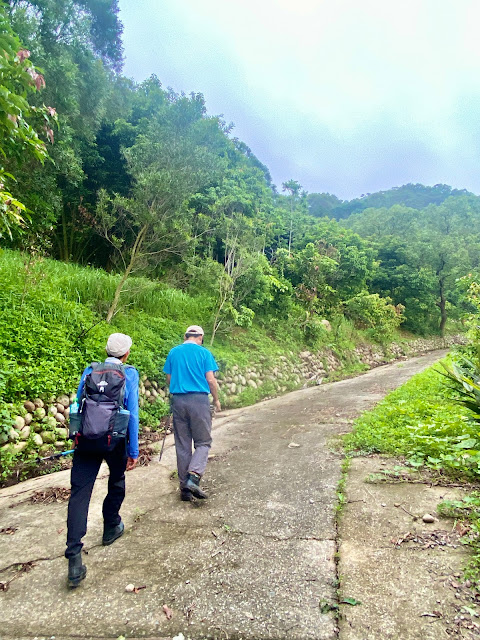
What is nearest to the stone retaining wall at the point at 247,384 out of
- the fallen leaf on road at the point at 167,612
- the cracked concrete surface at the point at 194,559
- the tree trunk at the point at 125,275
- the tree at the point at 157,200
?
the cracked concrete surface at the point at 194,559

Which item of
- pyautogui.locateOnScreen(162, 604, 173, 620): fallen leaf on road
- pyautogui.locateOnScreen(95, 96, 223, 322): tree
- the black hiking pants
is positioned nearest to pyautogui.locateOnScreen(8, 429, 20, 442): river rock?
the black hiking pants

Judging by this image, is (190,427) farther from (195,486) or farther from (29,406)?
(29,406)

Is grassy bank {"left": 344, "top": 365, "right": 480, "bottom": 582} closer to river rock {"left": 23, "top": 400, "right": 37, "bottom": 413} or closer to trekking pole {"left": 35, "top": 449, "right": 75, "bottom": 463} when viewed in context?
trekking pole {"left": 35, "top": 449, "right": 75, "bottom": 463}

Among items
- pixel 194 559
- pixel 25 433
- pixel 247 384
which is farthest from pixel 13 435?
pixel 247 384

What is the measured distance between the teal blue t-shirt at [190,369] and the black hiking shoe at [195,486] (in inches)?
29.2

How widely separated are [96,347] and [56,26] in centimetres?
934

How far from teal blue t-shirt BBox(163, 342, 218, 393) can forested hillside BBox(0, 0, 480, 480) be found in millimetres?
1828

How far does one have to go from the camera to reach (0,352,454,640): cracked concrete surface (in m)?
1.74

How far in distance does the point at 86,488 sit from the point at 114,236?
6.47m

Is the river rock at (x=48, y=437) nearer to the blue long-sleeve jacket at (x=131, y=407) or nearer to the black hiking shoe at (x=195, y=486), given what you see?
the black hiking shoe at (x=195, y=486)

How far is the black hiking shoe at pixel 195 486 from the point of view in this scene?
3.09 meters

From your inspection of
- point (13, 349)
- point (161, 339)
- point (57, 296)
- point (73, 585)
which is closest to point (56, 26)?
point (57, 296)

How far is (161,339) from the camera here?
7.18 m

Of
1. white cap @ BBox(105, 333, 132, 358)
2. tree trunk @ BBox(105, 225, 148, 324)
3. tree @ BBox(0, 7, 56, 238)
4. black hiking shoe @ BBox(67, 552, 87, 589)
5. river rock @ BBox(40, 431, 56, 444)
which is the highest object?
tree @ BBox(0, 7, 56, 238)
